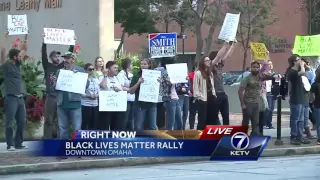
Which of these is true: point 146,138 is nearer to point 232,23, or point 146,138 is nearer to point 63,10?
point 232,23

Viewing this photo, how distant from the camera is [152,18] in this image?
138 feet

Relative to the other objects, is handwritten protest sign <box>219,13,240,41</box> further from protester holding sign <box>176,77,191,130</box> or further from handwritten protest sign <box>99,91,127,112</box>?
handwritten protest sign <box>99,91,127,112</box>

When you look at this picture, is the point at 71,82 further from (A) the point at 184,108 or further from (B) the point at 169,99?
(A) the point at 184,108

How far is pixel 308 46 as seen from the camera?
1672 cm

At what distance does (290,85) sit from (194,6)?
25.6 metres

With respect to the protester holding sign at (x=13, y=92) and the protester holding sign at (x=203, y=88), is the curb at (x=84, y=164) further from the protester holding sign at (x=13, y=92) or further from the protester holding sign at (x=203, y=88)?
the protester holding sign at (x=203, y=88)

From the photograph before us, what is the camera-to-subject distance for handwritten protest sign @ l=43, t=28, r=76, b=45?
551 inches

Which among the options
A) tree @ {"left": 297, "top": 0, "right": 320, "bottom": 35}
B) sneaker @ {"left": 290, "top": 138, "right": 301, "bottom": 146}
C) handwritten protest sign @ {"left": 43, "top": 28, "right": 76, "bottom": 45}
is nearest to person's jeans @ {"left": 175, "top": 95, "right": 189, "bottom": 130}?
sneaker @ {"left": 290, "top": 138, "right": 301, "bottom": 146}

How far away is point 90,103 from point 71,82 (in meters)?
1.10

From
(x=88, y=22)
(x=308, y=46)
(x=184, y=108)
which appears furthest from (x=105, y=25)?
(x=308, y=46)

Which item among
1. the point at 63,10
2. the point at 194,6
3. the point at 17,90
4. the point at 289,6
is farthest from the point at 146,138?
the point at 289,6

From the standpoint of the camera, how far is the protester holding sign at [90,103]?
1313cm

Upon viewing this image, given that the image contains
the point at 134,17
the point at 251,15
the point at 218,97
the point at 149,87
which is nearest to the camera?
the point at 149,87

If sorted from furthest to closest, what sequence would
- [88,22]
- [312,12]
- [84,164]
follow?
[312,12]
[88,22]
[84,164]
